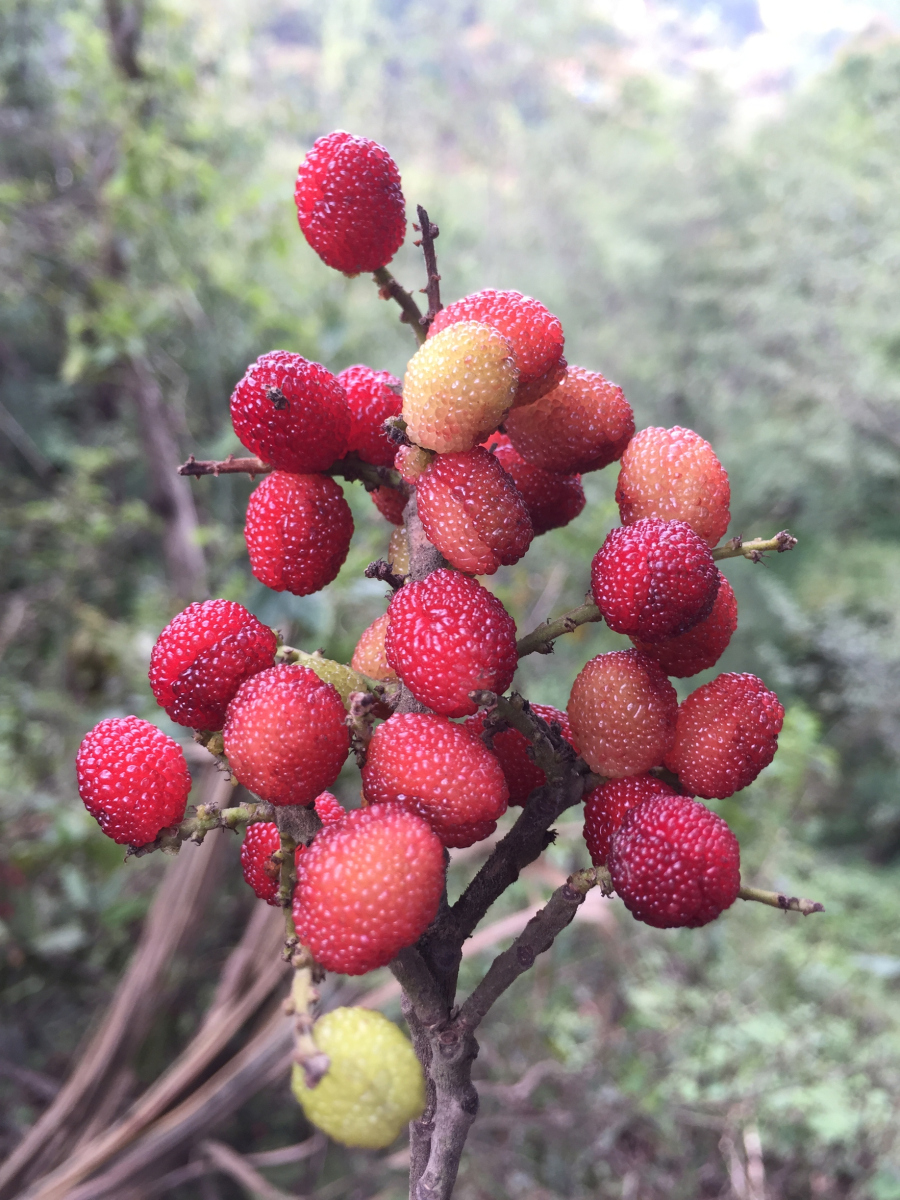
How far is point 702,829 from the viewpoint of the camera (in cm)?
37

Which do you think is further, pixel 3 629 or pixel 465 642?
pixel 3 629

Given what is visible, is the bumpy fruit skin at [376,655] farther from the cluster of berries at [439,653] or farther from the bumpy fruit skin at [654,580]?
the bumpy fruit skin at [654,580]

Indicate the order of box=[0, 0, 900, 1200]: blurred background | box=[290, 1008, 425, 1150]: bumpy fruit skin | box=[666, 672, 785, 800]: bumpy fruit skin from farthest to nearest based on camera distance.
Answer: box=[0, 0, 900, 1200]: blurred background → box=[666, 672, 785, 800]: bumpy fruit skin → box=[290, 1008, 425, 1150]: bumpy fruit skin

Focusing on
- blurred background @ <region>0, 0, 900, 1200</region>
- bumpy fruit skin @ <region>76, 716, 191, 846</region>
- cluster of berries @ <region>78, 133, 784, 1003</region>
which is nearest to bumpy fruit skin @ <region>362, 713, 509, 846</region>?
cluster of berries @ <region>78, 133, 784, 1003</region>

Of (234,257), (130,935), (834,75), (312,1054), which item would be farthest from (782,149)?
(312,1054)

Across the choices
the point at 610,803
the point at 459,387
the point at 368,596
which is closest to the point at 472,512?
the point at 459,387

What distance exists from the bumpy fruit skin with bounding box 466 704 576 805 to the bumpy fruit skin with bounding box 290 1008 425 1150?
0.50ft

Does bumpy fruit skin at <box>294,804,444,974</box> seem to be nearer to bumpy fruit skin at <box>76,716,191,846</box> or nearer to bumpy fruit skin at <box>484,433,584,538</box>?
bumpy fruit skin at <box>76,716,191,846</box>

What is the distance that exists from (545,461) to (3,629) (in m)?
2.38

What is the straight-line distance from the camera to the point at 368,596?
184 cm

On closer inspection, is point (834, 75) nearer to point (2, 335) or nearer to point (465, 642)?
point (2, 335)

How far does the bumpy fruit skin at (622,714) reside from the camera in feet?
1.31

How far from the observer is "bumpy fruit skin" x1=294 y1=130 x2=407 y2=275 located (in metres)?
0.46

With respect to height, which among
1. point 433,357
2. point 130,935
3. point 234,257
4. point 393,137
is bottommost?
point 130,935
